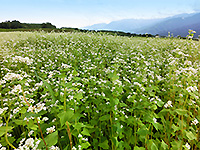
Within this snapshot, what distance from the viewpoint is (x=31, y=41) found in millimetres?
10648

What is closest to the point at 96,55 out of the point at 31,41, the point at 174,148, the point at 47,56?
the point at 47,56

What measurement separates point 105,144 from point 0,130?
166 cm

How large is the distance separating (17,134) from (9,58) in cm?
443

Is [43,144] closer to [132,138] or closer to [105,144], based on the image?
[105,144]

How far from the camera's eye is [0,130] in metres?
1.62

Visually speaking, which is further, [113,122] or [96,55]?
[96,55]

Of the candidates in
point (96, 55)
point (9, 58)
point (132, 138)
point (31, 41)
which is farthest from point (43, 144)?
point (31, 41)

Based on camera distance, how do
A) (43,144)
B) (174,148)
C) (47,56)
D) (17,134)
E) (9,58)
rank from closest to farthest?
(43,144), (174,148), (17,134), (9,58), (47,56)

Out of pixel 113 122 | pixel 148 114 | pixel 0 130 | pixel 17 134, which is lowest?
pixel 17 134

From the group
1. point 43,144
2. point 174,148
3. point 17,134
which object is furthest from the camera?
point 17,134

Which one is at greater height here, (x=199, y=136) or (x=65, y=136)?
(x=65, y=136)

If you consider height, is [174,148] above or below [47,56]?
below

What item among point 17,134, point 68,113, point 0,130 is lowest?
point 17,134

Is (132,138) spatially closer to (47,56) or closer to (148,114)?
(148,114)
